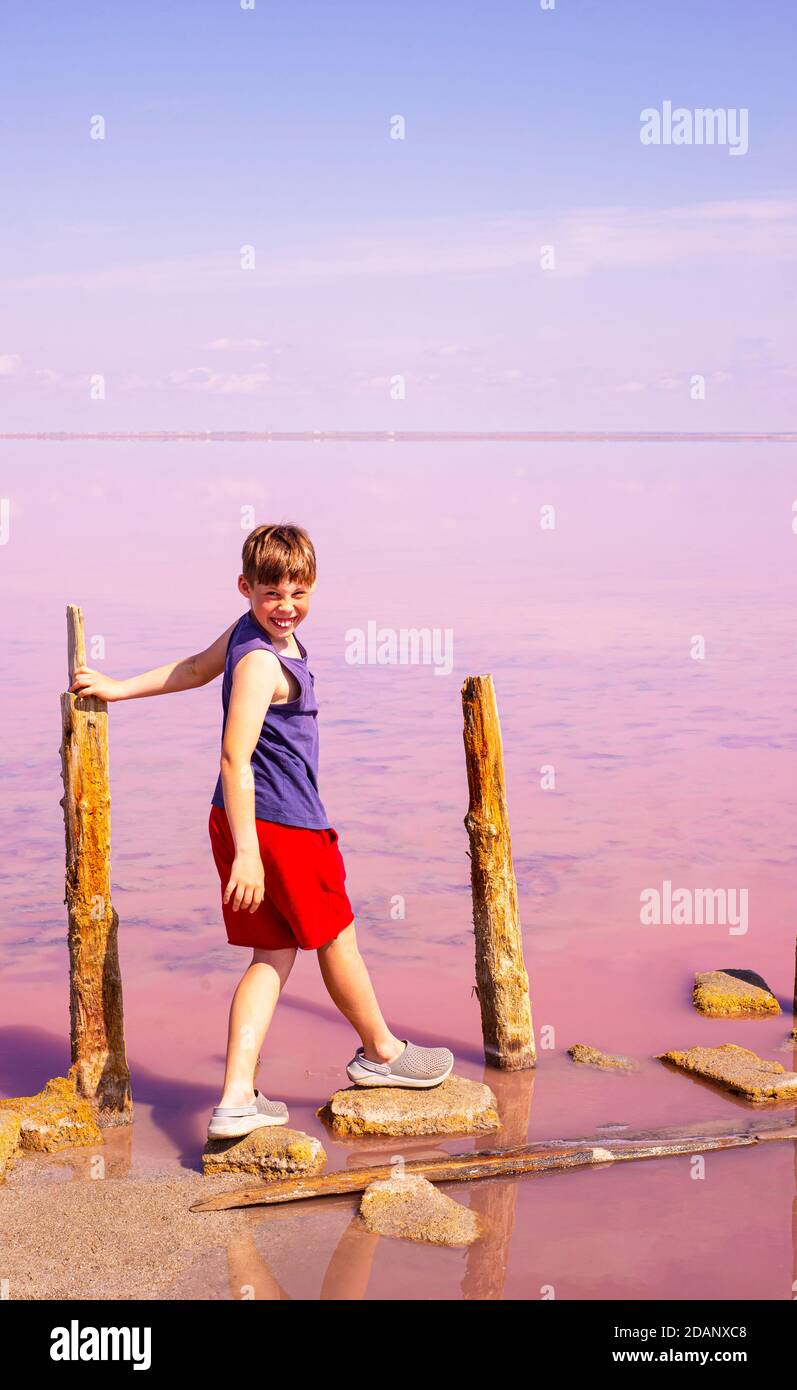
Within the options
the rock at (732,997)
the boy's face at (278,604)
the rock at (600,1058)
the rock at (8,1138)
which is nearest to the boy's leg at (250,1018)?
the rock at (8,1138)

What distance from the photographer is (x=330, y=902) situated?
549cm

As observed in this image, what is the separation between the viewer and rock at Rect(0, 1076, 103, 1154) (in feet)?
18.0

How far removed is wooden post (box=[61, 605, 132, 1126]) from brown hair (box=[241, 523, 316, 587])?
77 centimetres

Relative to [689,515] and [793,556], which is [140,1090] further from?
[689,515]

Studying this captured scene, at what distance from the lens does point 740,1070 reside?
6.25 m

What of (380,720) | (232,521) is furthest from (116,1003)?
(232,521)

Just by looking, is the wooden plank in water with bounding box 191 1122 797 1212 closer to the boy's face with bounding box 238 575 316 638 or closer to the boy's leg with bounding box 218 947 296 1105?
the boy's leg with bounding box 218 947 296 1105

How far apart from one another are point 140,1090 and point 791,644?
12.4 m

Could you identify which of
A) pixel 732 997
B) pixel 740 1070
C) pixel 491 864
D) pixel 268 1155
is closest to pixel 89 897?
pixel 268 1155

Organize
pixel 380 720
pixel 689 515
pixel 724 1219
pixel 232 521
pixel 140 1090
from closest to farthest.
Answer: pixel 724 1219
pixel 140 1090
pixel 380 720
pixel 232 521
pixel 689 515

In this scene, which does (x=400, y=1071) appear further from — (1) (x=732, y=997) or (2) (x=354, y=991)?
(1) (x=732, y=997)

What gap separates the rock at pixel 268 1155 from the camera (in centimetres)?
518

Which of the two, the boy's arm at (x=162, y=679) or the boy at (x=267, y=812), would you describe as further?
the boy's arm at (x=162, y=679)

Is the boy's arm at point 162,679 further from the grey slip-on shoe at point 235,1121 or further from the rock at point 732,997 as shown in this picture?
the rock at point 732,997
